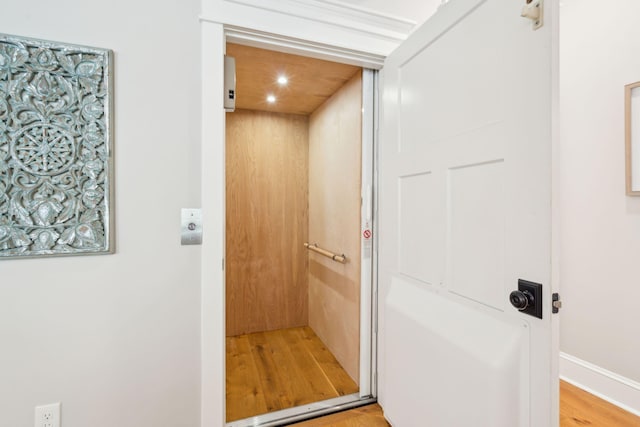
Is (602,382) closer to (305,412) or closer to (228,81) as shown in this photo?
(305,412)

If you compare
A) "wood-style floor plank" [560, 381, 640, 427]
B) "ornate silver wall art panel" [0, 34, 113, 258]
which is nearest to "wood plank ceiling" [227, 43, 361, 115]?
"ornate silver wall art panel" [0, 34, 113, 258]

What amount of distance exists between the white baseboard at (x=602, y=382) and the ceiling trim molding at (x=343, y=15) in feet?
7.17

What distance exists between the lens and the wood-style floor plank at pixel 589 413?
1.56m

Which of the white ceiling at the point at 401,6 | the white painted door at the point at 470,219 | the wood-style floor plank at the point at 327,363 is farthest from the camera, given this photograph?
the wood-style floor plank at the point at 327,363

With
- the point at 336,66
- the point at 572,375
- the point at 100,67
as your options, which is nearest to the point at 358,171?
the point at 336,66

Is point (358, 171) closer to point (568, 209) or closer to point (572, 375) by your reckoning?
point (568, 209)

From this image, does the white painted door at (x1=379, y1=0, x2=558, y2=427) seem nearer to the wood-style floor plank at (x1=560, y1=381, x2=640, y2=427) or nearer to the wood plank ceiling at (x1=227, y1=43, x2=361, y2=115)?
the wood plank ceiling at (x1=227, y1=43, x2=361, y2=115)

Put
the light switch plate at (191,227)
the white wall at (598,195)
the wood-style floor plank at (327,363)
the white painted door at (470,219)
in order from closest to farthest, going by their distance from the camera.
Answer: the white painted door at (470,219) → the light switch plate at (191,227) → the white wall at (598,195) → the wood-style floor plank at (327,363)

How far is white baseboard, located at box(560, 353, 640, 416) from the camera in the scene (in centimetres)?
162

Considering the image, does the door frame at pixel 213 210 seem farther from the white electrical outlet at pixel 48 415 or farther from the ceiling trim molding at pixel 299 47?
the white electrical outlet at pixel 48 415

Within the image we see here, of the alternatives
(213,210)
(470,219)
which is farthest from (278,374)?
(470,219)

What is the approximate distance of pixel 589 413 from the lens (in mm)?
1639

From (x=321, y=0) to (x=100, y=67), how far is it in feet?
3.17

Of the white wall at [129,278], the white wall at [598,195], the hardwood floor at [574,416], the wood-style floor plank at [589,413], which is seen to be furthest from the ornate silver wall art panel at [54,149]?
the wood-style floor plank at [589,413]
